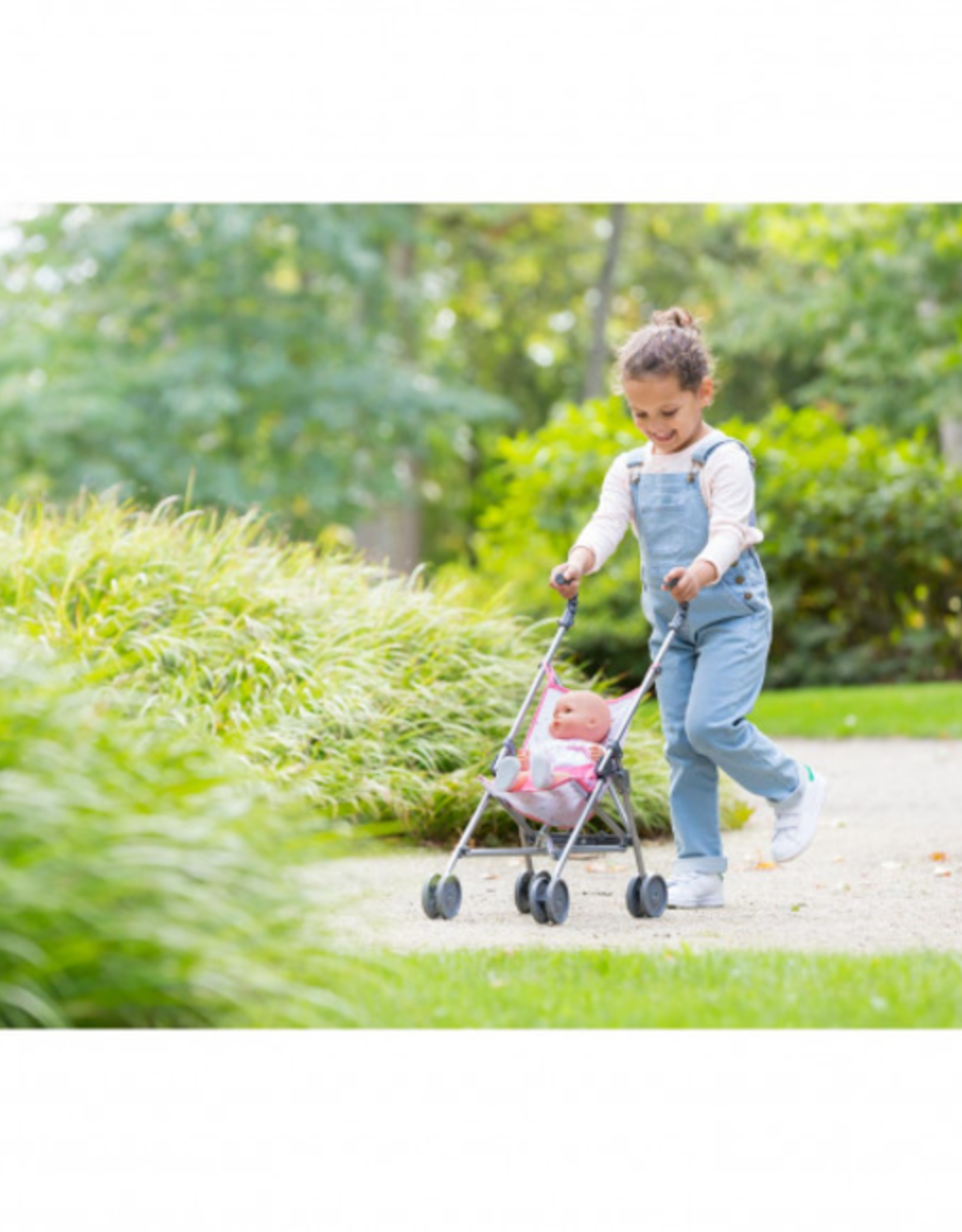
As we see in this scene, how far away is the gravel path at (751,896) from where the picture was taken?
183 inches

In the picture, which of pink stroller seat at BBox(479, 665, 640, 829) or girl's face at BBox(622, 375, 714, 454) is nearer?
pink stroller seat at BBox(479, 665, 640, 829)

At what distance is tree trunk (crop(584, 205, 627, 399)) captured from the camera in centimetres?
2242

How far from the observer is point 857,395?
2203 cm

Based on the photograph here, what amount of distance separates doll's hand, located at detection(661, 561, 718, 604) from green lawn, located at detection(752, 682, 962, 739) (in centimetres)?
583

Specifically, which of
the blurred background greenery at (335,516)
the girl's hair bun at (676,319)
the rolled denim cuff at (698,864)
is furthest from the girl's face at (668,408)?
the blurred background greenery at (335,516)

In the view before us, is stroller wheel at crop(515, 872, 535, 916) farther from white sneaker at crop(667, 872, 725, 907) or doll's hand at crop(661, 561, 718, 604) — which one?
doll's hand at crop(661, 561, 718, 604)

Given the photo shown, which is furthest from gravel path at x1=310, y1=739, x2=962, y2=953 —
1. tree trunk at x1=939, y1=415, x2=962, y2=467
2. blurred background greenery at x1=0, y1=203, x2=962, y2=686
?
tree trunk at x1=939, y1=415, x2=962, y2=467

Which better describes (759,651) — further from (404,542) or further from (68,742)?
(404,542)

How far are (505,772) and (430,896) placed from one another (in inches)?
17.0

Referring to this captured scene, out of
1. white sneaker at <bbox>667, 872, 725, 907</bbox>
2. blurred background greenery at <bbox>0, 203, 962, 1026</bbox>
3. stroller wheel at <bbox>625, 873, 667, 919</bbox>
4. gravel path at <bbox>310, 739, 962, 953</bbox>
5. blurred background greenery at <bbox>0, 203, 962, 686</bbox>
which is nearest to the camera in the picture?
blurred background greenery at <bbox>0, 203, 962, 1026</bbox>

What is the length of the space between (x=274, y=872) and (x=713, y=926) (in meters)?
1.80

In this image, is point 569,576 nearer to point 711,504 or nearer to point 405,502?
point 711,504

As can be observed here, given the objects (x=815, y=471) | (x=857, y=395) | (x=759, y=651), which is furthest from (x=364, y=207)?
(x=759, y=651)

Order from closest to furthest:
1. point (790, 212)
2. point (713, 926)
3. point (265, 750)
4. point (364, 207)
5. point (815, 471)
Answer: point (713, 926)
point (265, 750)
point (815, 471)
point (790, 212)
point (364, 207)
